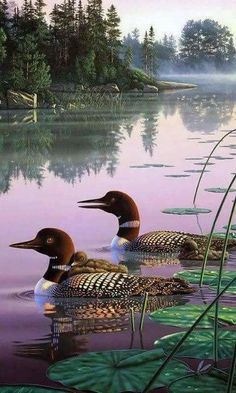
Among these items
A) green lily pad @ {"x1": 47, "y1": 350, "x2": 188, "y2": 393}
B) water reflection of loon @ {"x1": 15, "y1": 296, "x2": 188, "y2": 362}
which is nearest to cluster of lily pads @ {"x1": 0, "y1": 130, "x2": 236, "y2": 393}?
green lily pad @ {"x1": 47, "y1": 350, "x2": 188, "y2": 393}

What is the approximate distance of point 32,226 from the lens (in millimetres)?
4898

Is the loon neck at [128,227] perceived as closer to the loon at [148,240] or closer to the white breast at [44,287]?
the loon at [148,240]

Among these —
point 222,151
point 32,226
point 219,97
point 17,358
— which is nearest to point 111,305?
point 17,358

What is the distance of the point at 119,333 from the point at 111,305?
36cm

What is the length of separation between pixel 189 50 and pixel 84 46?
6.64 feet

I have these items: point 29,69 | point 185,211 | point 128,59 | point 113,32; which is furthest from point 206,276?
point 128,59

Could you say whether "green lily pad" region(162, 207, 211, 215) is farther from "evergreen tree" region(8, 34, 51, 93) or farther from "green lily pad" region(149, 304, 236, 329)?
"evergreen tree" region(8, 34, 51, 93)

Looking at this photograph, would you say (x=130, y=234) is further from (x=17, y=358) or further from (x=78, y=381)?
(x=78, y=381)

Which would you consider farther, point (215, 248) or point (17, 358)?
point (215, 248)

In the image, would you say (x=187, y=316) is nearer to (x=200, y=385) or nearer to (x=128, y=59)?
(x=200, y=385)

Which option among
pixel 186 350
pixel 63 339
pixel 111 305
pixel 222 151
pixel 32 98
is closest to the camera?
pixel 186 350

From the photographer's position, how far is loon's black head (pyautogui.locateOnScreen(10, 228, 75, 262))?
325cm

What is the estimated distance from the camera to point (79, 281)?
3184mm

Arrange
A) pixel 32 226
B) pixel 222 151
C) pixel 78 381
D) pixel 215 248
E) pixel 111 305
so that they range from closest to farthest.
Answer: pixel 78 381, pixel 111 305, pixel 215 248, pixel 32 226, pixel 222 151
